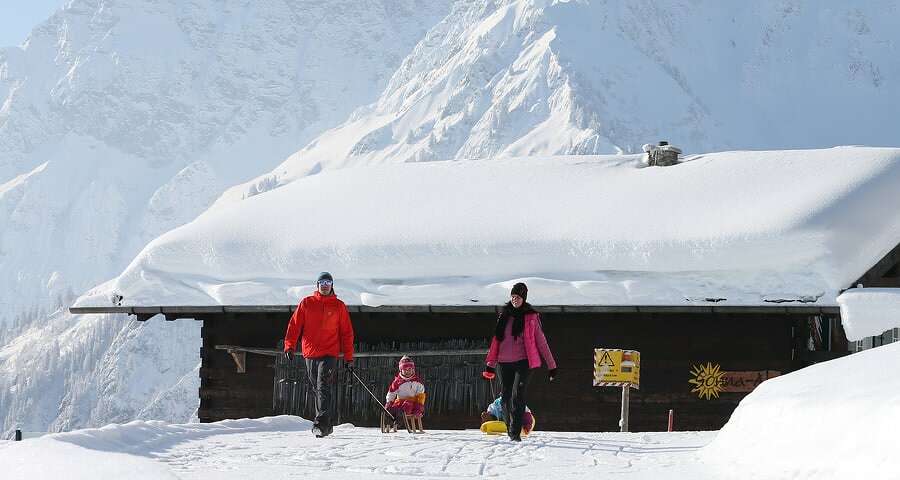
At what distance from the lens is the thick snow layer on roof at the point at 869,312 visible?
1552cm

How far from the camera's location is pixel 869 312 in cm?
1563

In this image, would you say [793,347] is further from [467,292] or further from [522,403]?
[522,403]

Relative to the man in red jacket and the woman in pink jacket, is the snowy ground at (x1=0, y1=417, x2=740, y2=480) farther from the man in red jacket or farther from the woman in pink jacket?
the man in red jacket

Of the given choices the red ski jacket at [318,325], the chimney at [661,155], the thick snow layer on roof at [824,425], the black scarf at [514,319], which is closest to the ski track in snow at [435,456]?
the thick snow layer on roof at [824,425]

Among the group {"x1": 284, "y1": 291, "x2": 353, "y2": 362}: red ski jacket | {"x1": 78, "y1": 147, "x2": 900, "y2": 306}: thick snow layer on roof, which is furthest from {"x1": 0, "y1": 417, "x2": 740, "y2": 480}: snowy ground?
{"x1": 78, "y1": 147, "x2": 900, "y2": 306}: thick snow layer on roof

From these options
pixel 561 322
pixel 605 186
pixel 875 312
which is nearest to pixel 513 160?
pixel 605 186

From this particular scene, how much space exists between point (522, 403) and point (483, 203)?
8321 millimetres

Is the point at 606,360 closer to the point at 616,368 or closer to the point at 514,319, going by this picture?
the point at 616,368

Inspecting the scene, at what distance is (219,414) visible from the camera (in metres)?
18.3

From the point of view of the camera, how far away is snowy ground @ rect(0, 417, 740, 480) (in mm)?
8859

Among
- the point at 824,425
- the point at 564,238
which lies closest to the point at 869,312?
the point at 564,238

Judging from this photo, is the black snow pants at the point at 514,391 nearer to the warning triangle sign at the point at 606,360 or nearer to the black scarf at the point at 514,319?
the black scarf at the point at 514,319

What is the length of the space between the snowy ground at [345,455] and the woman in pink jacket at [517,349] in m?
0.41

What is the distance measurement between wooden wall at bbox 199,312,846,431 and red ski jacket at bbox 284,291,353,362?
514cm
